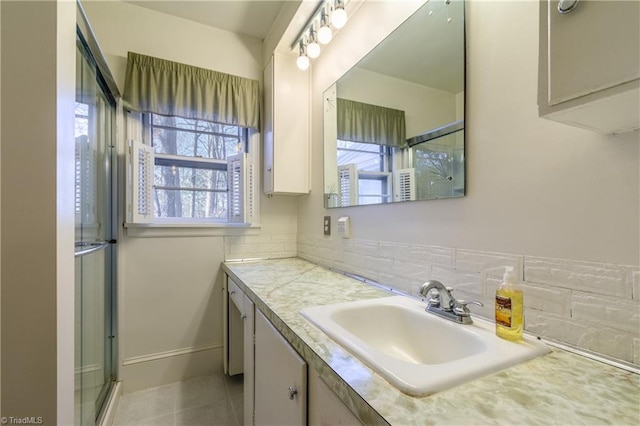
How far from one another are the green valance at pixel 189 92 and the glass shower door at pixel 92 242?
207 millimetres

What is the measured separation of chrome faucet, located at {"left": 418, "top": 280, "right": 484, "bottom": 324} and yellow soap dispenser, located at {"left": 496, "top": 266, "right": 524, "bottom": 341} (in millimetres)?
112

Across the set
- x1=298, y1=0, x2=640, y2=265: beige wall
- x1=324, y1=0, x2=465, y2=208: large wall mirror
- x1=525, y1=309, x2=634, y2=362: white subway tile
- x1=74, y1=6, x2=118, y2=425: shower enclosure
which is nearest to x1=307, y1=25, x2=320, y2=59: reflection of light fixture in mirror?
x1=324, y1=0, x2=465, y2=208: large wall mirror

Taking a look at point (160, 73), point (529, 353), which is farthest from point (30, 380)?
point (160, 73)

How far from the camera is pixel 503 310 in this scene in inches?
29.1

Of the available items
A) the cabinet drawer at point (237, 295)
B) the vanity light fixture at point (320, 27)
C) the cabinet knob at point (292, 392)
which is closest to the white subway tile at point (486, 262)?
the cabinet knob at point (292, 392)

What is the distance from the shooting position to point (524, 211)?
785mm

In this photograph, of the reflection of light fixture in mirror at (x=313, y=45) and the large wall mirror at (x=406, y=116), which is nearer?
the large wall mirror at (x=406, y=116)

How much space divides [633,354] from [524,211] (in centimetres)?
37

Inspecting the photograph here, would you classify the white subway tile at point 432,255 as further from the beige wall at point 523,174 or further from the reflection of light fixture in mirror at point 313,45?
the reflection of light fixture in mirror at point 313,45

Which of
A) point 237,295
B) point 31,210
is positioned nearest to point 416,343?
point 237,295

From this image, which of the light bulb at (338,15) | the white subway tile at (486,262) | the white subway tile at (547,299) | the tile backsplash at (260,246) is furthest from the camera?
the tile backsplash at (260,246)

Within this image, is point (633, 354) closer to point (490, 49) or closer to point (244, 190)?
point (490, 49)

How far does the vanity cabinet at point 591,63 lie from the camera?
0.43 metres

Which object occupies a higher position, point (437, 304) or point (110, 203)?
point (110, 203)
